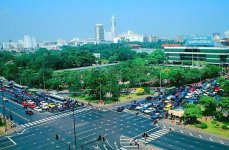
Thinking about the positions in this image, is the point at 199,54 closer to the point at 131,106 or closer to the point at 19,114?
the point at 131,106

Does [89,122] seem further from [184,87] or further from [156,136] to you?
[184,87]

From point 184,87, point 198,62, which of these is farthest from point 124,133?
point 198,62

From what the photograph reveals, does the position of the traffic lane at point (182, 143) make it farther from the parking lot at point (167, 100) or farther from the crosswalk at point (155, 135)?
the parking lot at point (167, 100)

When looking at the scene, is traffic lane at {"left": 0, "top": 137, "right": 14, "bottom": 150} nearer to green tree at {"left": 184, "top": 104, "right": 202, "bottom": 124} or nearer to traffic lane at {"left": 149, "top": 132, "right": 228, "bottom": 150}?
traffic lane at {"left": 149, "top": 132, "right": 228, "bottom": 150}

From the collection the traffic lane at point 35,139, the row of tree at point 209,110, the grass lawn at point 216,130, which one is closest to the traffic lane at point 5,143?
the traffic lane at point 35,139

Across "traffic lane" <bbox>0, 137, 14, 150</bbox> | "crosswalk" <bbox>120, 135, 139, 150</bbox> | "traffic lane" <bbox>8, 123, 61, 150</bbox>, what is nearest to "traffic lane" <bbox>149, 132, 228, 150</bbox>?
"crosswalk" <bbox>120, 135, 139, 150</bbox>

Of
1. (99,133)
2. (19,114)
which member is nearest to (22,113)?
(19,114)
